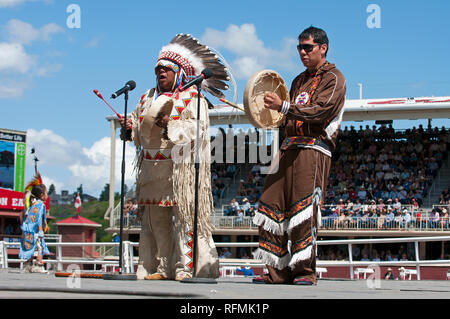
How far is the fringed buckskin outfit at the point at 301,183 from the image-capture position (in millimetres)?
6406

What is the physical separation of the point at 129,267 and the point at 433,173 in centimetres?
1573

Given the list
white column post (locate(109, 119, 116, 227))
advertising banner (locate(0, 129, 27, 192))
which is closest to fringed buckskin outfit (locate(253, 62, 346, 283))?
white column post (locate(109, 119, 116, 227))

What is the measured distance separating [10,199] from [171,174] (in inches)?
1119

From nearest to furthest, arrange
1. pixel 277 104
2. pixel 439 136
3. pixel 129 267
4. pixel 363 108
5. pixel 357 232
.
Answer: pixel 277 104
pixel 129 267
pixel 357 232
pixel 363 108
pixel 439 136

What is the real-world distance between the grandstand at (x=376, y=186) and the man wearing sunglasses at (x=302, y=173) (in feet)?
44.3

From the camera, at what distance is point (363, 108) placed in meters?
24.2

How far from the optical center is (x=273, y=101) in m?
6.28

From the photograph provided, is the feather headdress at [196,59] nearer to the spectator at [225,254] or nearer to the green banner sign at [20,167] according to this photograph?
the spectator at [225,254]

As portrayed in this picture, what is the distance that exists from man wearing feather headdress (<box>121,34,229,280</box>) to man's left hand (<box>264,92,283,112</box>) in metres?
1.00

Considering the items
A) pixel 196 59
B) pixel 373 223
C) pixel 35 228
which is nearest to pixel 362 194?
pixel 373 223
